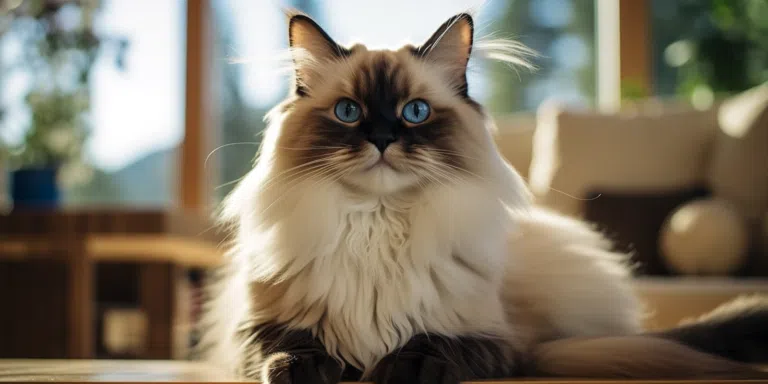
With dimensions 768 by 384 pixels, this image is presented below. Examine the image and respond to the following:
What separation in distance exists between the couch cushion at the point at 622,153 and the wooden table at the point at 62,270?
1632mm

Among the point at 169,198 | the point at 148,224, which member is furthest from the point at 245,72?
the point at 148,224

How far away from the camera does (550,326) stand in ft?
4.39

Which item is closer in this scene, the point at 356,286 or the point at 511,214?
the point at 356,286

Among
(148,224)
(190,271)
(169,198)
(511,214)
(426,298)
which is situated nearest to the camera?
(426,298)

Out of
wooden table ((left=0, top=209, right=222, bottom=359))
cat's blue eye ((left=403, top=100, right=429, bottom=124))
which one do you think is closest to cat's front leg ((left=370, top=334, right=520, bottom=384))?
cat's blue eye ((left=403, top=100, right=429, bottom=124))

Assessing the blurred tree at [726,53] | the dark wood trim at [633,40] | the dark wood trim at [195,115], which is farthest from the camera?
the dark wood trim at [195,115]

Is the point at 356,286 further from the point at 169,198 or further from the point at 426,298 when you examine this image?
the point at 169,198

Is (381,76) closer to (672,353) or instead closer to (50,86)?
(672,353)

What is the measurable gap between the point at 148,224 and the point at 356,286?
214 cm

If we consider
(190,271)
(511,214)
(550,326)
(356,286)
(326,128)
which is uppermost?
(326,128)

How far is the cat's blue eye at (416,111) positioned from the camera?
1.17 m

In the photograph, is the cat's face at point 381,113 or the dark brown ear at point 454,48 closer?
the cat's face at point 381,113

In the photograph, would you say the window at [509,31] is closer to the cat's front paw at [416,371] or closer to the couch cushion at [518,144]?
the couch cushion at [518,144]

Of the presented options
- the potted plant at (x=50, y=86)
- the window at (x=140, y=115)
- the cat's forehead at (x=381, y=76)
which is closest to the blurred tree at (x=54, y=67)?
the potted plant at (x=50, y=86)
